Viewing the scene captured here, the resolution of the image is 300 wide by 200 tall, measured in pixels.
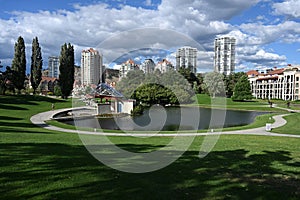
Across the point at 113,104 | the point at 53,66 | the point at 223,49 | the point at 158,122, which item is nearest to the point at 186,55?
the point at 158,122

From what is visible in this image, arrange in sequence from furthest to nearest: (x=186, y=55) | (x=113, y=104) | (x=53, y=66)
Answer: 1. (x=53, y=66)
2. (x=113, y=104)
3. (x=186, y=55)

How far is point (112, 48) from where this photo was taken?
8.91 metres

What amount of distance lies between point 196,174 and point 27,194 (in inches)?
156

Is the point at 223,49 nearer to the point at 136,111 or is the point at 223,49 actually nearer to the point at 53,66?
the point at 136,111

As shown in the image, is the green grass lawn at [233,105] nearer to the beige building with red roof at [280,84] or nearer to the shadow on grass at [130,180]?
the beige building with red roof at [280,84]

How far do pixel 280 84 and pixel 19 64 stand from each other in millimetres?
82280

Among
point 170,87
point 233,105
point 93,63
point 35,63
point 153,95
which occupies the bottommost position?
point 233,105

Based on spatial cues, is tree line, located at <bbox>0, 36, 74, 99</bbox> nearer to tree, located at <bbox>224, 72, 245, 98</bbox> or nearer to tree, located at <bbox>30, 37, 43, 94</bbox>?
tree, located at <bbox>30, 37, 43, 94</bbox>

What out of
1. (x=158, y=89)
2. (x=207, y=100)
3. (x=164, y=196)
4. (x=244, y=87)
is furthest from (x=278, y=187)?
(x=244, y=87)

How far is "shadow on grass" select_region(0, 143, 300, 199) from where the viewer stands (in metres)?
4.82

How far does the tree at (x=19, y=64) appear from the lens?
48969mm

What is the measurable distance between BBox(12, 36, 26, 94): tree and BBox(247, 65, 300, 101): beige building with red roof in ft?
259

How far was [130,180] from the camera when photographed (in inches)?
225

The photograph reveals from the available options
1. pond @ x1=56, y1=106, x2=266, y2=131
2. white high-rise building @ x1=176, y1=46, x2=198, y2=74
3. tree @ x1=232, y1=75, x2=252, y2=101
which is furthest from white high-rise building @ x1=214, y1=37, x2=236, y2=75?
Answer: white high-rise building @ x1=176, y1=46, x2=198, y2=74
